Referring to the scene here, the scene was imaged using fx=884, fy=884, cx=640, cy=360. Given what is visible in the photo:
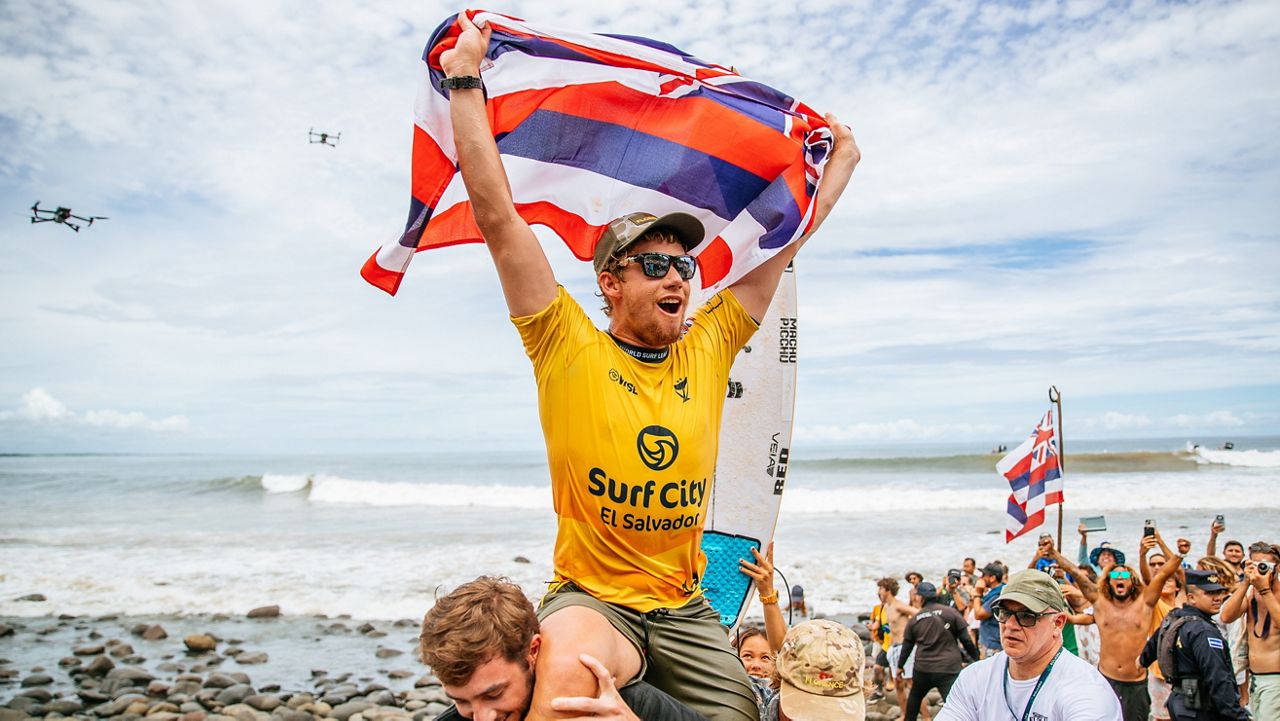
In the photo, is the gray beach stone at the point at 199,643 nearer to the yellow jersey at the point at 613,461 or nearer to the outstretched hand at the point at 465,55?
the yellow jersey at the point at 613,461

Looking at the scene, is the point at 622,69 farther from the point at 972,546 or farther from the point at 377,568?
the point at 972,546

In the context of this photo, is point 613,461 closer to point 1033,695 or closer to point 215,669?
point 1033,695

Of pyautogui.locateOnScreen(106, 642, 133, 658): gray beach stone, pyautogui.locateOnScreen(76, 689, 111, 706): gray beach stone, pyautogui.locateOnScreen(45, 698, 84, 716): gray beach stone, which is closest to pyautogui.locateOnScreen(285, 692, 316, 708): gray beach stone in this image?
pyautogui.locateOnScreen(76, 689, 111, 706): gray beach stone

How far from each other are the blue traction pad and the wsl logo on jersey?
1.52m

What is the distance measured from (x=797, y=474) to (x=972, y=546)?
33.4m

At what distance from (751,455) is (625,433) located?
6.15ft

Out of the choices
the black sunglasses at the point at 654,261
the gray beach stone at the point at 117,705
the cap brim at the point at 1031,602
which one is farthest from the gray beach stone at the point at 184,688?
the black sunglasses at the point at 654,261

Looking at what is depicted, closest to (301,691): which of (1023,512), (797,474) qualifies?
(1023,512)

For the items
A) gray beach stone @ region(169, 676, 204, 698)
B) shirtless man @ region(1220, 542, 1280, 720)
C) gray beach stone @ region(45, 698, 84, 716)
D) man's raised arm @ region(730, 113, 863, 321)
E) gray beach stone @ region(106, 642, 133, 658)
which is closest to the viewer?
man's raised arm @ region(730, 113, 863, 321)

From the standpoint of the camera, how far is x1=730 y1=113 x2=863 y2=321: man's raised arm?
3.62 meters

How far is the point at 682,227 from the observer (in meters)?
3.04

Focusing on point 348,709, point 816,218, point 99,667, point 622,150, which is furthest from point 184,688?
point 816,218

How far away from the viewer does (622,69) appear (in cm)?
368

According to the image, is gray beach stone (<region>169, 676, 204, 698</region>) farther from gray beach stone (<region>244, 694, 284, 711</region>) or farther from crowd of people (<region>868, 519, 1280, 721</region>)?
crowd of people (<region>868, 519, 1280, 721</region>)
